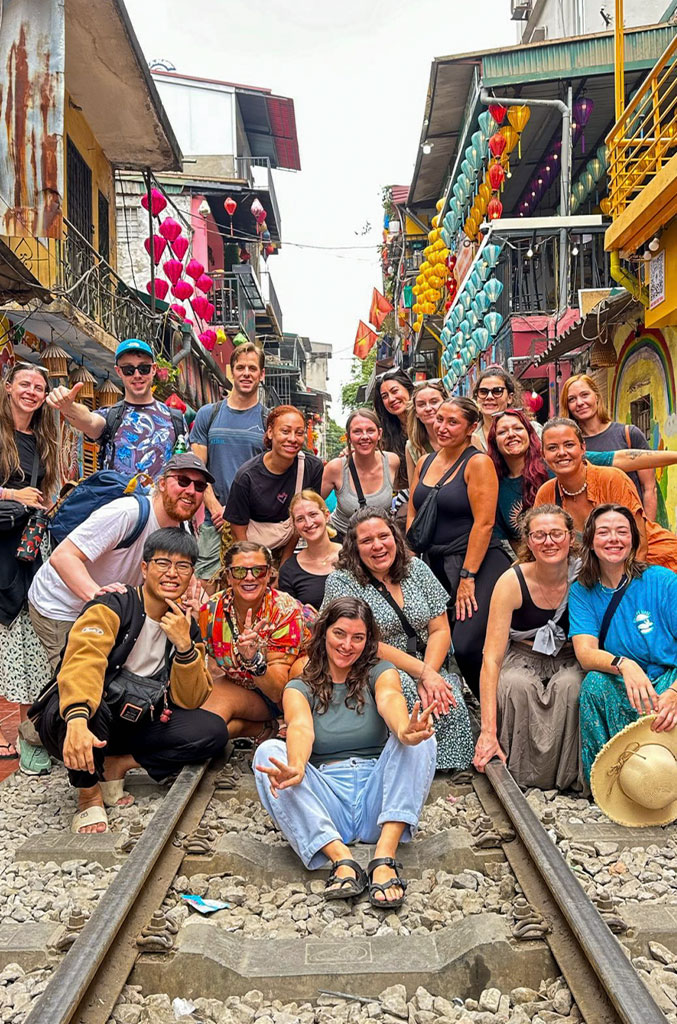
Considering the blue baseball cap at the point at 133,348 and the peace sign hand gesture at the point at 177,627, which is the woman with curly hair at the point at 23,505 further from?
the peace sign hand gesture at the point at 177,627

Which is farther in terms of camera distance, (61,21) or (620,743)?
(61,21)

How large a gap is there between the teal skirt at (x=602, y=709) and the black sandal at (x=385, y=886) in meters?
1.46

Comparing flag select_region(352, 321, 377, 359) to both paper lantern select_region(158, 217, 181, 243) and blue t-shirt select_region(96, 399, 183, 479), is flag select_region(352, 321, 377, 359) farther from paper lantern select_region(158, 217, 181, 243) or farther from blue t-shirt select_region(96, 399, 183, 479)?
blue t-shirt select_region(96, 399, 183, 479)

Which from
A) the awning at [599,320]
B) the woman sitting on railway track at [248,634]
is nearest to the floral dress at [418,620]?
the woman sitting on railway track at [248,634]

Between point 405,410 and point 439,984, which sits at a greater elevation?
point 405,410

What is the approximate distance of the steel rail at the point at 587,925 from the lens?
2.46 m

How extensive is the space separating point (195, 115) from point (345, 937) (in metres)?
31.4

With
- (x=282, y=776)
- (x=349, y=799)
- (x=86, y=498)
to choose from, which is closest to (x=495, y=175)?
(x=86, y=498)

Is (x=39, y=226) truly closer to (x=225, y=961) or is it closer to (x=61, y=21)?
(x=61, y=21)

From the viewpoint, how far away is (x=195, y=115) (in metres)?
30.4

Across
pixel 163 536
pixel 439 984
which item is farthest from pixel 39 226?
pixel 439 984

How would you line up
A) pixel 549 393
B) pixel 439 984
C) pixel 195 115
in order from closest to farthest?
pixel 439 984 → pixel 549 393 → pixel 195 115

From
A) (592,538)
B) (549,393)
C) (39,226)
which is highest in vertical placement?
(39,226)

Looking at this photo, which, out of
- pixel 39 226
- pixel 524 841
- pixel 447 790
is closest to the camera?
pixel 524 841
